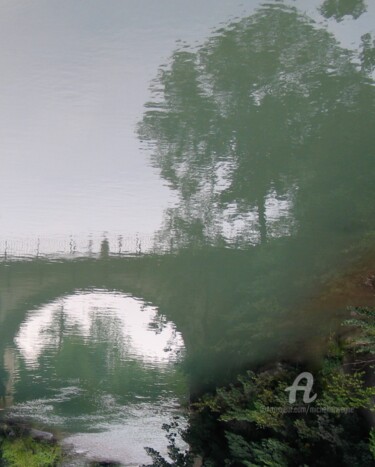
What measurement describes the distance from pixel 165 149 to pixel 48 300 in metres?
2.44

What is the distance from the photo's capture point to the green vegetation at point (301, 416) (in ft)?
10.6

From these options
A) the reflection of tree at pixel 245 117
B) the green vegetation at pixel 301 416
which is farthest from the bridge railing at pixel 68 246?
the green vegetation at pixel 301 416

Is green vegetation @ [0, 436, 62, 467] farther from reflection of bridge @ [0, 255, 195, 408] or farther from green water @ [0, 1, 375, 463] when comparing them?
reflection of bridge @ [0, 255, 195, 408]

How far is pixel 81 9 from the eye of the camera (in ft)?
14.7

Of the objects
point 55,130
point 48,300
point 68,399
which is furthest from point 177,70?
point 68,399

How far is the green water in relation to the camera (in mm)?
4328

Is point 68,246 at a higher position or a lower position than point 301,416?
higher

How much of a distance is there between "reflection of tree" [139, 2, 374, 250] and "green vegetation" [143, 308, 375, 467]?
4.99 ft

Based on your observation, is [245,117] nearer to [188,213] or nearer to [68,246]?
[188,213]

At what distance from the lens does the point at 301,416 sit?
3582 millimetres

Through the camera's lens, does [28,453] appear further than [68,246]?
Yes
